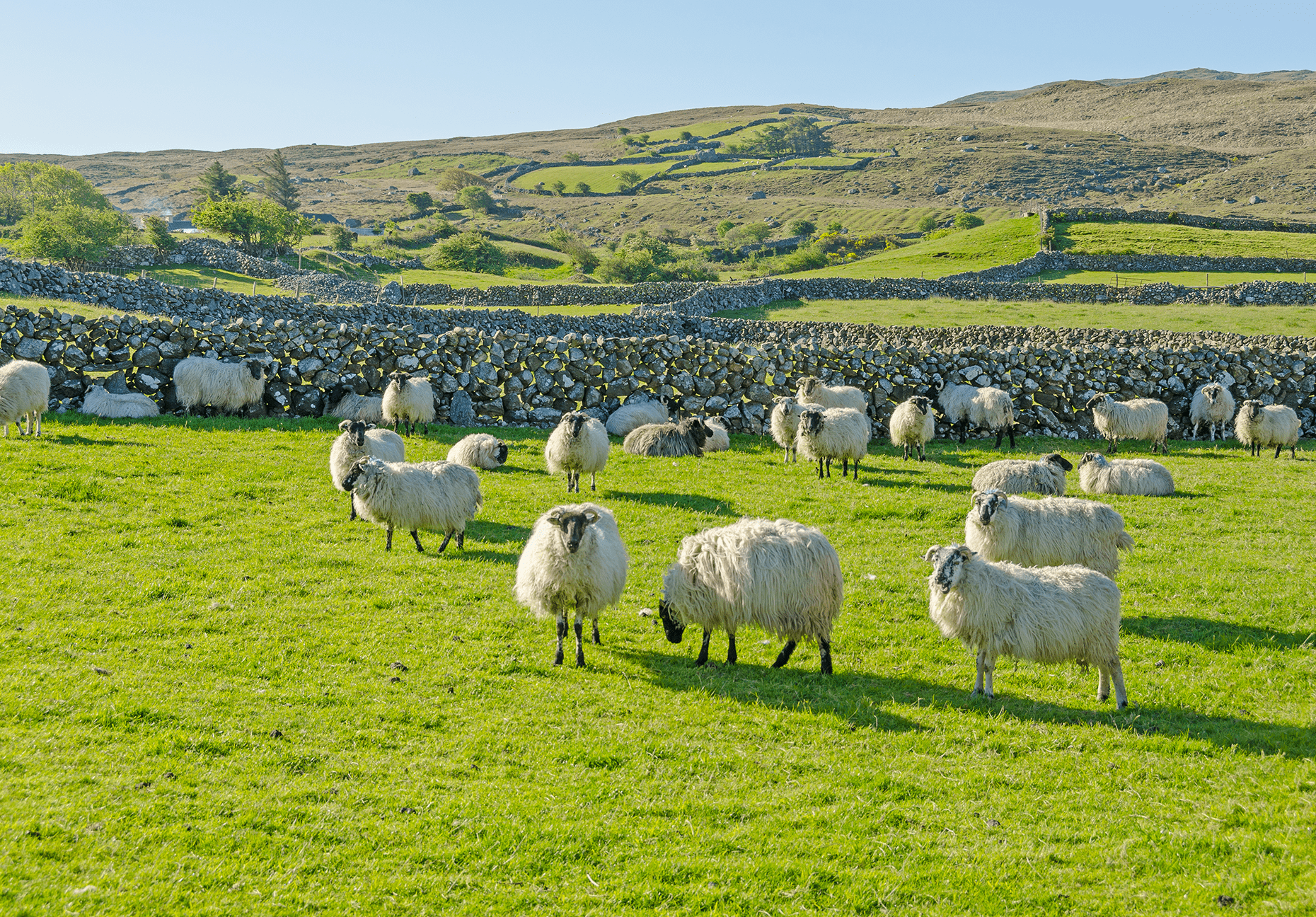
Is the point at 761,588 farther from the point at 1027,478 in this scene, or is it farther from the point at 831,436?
the point at 831,436

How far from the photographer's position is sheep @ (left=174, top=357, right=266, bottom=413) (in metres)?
20.3

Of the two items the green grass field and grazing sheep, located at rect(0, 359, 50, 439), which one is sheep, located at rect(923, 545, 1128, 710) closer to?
the green grass field

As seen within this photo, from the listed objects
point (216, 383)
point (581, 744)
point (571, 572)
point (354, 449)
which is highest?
point (216, 383)

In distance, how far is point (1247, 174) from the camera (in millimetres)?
134375

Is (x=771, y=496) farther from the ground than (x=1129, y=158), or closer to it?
closer to it

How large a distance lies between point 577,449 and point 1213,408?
62.9ft

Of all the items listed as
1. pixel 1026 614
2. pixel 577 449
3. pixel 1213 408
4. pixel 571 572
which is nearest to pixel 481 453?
pixel 577 449

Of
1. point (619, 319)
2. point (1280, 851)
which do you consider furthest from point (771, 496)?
point (619, 319)

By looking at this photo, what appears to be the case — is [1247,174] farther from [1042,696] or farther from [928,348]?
[1042,696]

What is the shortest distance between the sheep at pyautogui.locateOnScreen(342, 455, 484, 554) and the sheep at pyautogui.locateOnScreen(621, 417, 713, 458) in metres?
7.37

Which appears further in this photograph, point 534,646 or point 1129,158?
point 1129,158

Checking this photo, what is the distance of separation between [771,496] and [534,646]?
→ 295 inches

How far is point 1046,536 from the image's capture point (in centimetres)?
1048

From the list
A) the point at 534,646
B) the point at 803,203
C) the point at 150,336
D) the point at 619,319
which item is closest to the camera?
the point at 534,646
